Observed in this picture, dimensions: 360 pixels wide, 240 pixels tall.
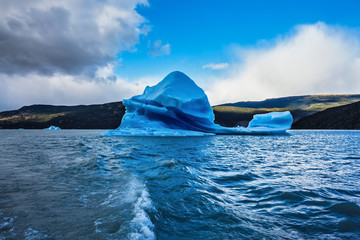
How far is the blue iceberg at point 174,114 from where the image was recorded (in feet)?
71.2

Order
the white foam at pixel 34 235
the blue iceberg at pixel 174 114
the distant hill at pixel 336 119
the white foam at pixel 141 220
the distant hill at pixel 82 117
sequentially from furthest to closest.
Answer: the distant hill at pixel 82 117 → the distant hill at pixel 336 119 → the blue iceberg at pixel 174 114 → the white foam at pixel 141 220 → the white foam at pixel 34 235

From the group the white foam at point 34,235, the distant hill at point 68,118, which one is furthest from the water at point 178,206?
the distant hill at point 68,118

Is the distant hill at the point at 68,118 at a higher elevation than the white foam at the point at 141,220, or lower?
higher

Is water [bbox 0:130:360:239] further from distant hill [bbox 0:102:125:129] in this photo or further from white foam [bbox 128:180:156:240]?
distant hill [bbox 0:102:125:129]

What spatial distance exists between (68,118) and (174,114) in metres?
102

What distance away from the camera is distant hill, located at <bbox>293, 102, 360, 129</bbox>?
213 feet

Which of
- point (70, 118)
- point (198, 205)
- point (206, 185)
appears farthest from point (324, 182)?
point (70, 118)

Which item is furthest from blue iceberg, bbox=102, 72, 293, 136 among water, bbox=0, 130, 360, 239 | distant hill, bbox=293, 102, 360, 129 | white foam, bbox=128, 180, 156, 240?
distant hill, bbox=293, 102, 360, 129

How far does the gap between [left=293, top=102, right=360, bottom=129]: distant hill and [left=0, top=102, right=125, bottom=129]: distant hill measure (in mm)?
85120

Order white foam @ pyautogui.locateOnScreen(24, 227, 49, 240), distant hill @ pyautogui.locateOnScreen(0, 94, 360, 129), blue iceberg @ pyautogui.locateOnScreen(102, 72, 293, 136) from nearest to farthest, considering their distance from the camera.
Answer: white foam @ pyautogui.locateOnScreen(24, 227, 49, 240), blue iceberg @ pyautogui.locateOnScreen(102, 72, 293, 136), distant hill @ pyautogui.locateOnScreen(0, 94, 360, 129)

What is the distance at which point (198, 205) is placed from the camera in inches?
120

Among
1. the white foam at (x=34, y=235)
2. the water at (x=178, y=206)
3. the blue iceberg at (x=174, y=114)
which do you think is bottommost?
the water at (x=178, y=206)

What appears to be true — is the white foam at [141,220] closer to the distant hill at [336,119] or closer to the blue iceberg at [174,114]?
the blue iceberg at [174,114]

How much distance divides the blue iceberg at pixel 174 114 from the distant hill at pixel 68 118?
76.8 m
